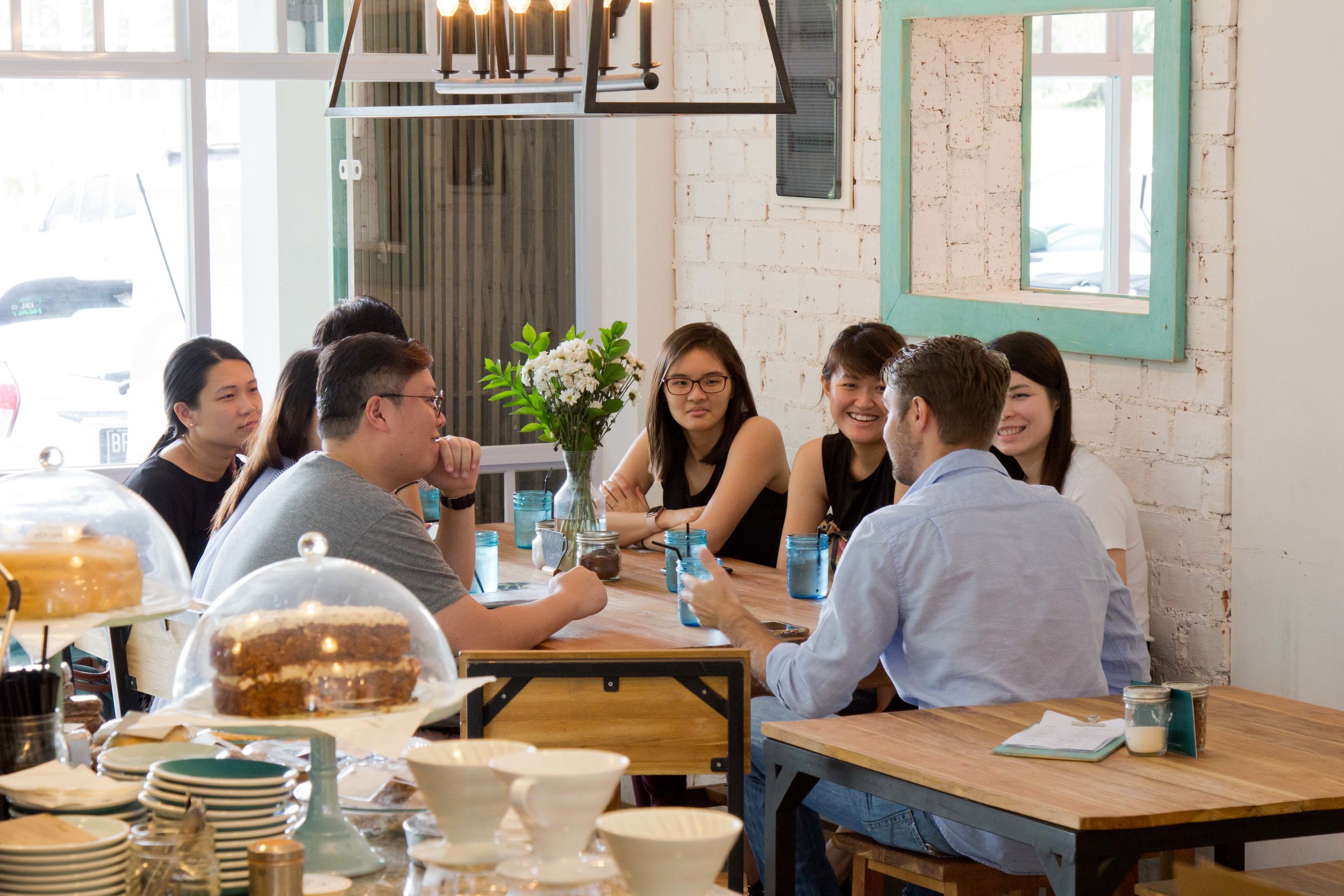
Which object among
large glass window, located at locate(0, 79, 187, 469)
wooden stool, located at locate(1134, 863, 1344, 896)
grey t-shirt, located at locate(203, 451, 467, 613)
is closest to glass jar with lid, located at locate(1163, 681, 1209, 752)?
wooden stool, located at locate(1134, 863, 1344, 896)

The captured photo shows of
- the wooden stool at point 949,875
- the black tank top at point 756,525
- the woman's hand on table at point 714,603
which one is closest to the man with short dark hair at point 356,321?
the black tank top at point 756,525

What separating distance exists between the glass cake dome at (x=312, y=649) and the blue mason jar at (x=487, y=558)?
74.5 inches

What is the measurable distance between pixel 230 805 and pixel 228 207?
3.66 metres

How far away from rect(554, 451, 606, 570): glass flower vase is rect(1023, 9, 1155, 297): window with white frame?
3525 millimetres

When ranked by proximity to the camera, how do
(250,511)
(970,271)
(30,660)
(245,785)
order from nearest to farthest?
(245,785) < (30,660) < (250,511) < (970,271)

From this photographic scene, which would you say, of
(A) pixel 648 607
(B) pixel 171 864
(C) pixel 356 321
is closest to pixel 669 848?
(B) pixel 171 864

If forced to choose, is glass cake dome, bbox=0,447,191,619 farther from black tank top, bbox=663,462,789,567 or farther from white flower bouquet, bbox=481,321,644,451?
black tank top, bbox=663,462,789,567

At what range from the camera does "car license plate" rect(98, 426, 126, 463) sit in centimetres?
478

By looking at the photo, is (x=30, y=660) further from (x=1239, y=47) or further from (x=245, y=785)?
(x=1239, y=47)

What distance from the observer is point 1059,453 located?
3.38 metres

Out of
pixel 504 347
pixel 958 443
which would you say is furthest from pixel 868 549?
pixel 504 347

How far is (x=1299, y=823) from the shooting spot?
6.38 feet

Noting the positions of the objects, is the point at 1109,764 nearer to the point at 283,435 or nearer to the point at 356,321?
the point at 283,435

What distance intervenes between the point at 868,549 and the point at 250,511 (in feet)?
3.33
